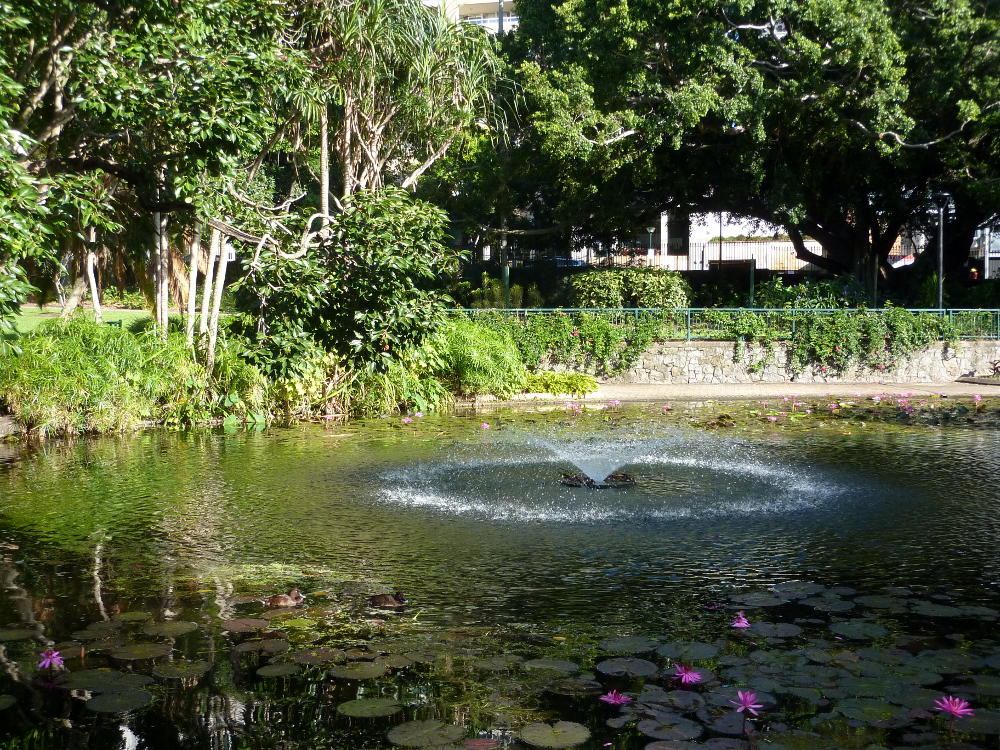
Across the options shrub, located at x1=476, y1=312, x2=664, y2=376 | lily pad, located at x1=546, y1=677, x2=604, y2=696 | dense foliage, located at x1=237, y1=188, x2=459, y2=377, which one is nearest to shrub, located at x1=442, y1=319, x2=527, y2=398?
shrub, located at x1=476, y1=312, x2=664, y2=376

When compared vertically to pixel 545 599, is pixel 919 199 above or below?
above

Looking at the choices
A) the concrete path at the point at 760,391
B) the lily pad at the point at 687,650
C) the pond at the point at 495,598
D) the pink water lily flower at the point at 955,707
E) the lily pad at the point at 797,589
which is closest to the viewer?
the pink water lily flower at the point at 955,707

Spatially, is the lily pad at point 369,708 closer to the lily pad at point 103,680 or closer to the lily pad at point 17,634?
the lily pad at point 103,680

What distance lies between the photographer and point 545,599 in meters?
6.57

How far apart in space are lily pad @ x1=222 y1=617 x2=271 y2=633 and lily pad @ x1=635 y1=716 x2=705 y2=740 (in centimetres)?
249

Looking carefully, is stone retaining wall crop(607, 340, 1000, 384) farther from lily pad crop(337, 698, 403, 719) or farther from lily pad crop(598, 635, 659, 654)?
lily pad crop(337, 698, 403, 719)

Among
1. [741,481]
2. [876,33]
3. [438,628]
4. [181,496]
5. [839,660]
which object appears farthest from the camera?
[876,33]

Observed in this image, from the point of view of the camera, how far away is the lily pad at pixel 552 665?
17.3 ft

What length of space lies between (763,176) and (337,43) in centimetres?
1509

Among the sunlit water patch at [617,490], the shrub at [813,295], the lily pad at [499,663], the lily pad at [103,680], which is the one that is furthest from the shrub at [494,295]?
the lily pad at [103,680]

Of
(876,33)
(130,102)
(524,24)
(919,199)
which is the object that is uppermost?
(524,24)

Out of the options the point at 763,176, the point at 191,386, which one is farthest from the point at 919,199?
the point at 191,386

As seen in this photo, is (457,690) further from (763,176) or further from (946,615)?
(763,176)

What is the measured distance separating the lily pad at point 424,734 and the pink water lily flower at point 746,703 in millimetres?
1255
